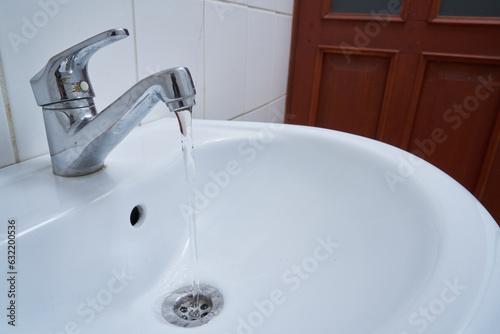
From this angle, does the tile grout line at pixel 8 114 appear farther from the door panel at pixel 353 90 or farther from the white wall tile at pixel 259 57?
the door panel at pixel 353 90

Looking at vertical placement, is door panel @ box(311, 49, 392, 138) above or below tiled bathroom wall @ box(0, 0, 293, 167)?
below

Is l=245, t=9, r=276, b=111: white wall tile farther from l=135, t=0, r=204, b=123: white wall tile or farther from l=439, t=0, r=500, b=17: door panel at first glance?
l=439, t=0, r=500, b=17: door panel

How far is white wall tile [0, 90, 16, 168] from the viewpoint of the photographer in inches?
12.4

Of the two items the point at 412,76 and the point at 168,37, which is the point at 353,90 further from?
the point at 168,37

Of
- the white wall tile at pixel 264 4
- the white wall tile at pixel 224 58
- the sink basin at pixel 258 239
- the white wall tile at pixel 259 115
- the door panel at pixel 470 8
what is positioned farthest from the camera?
the door panel at pixel 470 8

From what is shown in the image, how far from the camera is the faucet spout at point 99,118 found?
0.27m

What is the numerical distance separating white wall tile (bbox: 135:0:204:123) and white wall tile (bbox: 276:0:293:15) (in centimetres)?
44

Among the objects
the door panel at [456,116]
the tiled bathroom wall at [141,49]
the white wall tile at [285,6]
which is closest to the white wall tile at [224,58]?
the tiled bathroom wall at [141,49]

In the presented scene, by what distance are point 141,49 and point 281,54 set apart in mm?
688

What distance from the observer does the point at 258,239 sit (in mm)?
433

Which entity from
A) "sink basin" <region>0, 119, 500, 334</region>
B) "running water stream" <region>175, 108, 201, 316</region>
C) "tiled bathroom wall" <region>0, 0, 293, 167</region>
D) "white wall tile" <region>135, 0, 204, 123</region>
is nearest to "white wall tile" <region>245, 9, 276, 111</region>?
"tiled bathroom wall" <region>0, 0, 293, 167</region>

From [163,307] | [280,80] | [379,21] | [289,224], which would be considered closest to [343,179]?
[289,224]

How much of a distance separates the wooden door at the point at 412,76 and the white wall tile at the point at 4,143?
102cm

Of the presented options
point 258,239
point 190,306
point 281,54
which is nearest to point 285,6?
point 281,54
